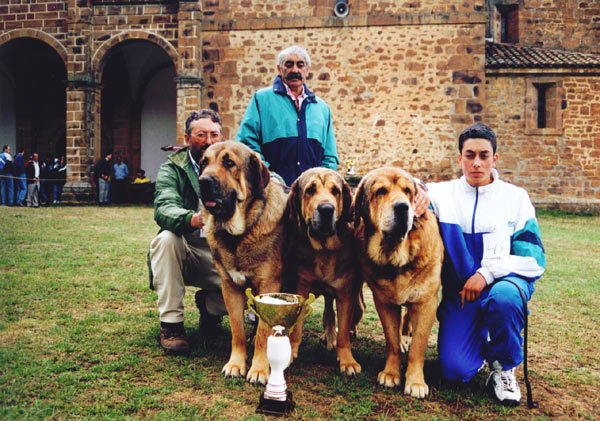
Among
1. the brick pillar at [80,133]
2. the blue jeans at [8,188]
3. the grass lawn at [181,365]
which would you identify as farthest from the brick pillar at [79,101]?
the grass lawn at [181,365]

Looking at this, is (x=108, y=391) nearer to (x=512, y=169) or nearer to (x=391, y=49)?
(x=391, y=49)

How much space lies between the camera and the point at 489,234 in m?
2.97

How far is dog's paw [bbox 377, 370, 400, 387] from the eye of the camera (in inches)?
111

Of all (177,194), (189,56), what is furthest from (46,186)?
(177,194)

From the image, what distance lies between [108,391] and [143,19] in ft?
52.1

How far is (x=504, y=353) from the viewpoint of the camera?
9.03ft

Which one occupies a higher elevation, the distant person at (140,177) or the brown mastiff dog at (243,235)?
the distant person at (140,177)

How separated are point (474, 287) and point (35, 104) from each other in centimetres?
2323

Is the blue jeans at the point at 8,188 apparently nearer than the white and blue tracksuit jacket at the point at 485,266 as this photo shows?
No

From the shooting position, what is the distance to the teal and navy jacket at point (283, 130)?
12.6ft

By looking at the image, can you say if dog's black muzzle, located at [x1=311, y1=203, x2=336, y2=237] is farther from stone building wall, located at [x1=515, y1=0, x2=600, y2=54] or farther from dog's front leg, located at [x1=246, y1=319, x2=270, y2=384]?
stone building wall, located at [x1=515, y1=0, x2=600, y2=54]

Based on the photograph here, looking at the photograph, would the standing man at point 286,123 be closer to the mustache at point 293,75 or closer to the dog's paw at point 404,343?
the mustache at point 293,75

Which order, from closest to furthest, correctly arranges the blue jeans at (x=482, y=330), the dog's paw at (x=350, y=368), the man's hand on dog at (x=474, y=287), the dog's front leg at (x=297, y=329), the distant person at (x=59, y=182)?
the blue jeans at (x=482, y=330) < the man's hand on dog at (x=474, y=287) < the dog's paw at (x=350, y=368) < the dog's front leg at (x=297, y=329) < the distant person at (x=59, y=182)

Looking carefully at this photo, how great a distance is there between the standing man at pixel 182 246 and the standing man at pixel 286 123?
40 cm
